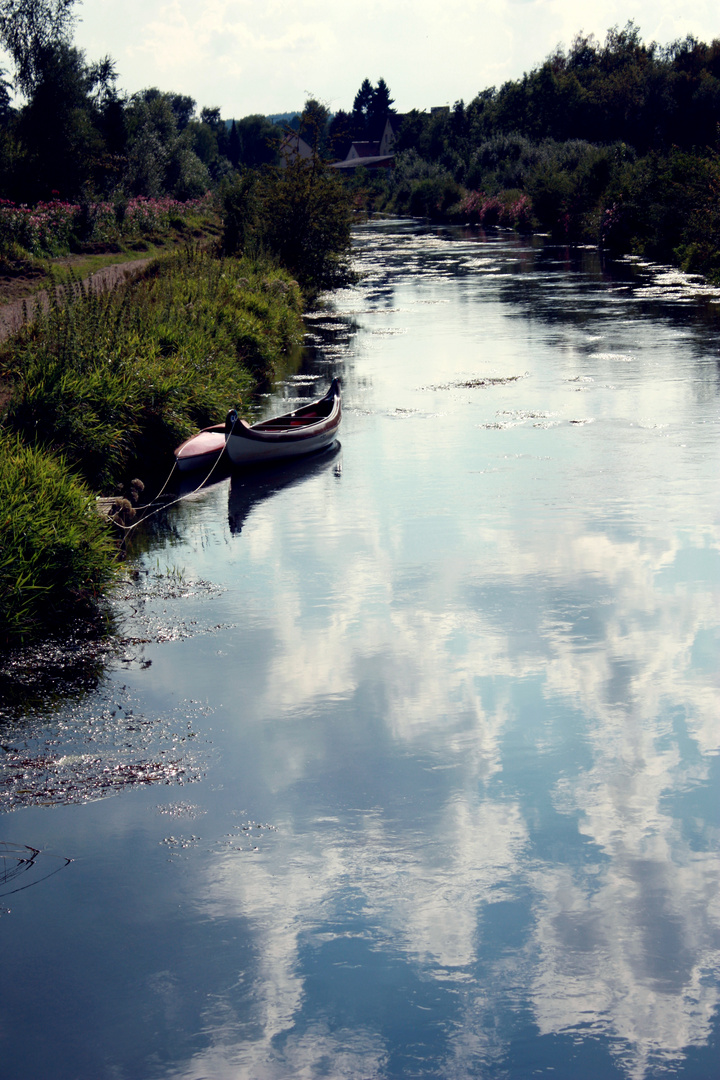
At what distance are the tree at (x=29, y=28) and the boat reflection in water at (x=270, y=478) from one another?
45180 mm

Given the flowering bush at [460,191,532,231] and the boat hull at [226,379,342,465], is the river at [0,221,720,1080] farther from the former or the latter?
the flowering bush at [460,191,532,231]

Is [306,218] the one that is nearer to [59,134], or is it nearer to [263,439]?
[59,134]

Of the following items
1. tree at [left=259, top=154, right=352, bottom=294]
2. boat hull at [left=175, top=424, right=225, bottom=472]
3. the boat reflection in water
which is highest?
tree at [left=259, top=154, right=352, bottom=294]

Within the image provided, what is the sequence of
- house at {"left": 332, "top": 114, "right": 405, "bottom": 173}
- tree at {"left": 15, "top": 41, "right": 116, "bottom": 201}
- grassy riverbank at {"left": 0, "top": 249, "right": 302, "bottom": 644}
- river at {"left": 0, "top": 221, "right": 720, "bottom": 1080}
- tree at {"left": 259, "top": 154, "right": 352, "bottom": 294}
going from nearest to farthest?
river at {"left": 0, "top": 221, "right": 720, "bottom": 1080} < grassy riverbank at {"left": 0, "top": 249, "right": 302, "bottom": 644} < tree at {"left": 259, "top": 154, "right": 352, "bottom": 294} < tree at {"left": 15, "top": 41, "right": 116, "bottom": 201} < house at {"left": 332, "top": 114, "right": 405, "bottom": 173}

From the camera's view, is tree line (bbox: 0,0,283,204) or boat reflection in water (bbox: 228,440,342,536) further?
tree line (bbox: 0,0,283,204)

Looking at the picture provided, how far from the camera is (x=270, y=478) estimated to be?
1686cm

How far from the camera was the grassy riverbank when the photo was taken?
412 inches

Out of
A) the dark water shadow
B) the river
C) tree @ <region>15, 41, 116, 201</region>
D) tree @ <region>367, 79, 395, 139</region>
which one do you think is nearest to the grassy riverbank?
the river

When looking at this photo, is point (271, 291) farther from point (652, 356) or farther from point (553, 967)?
point (553, 967)

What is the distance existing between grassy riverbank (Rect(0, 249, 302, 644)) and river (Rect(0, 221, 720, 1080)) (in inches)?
37.2

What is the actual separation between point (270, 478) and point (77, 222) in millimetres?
27141

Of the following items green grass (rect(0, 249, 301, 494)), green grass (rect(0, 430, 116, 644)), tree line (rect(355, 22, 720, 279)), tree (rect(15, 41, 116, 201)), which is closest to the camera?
green grass (rect(0, 430, 116, 644))

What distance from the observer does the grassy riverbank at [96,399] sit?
10.5 meters

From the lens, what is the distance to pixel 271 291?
96.6 ft
